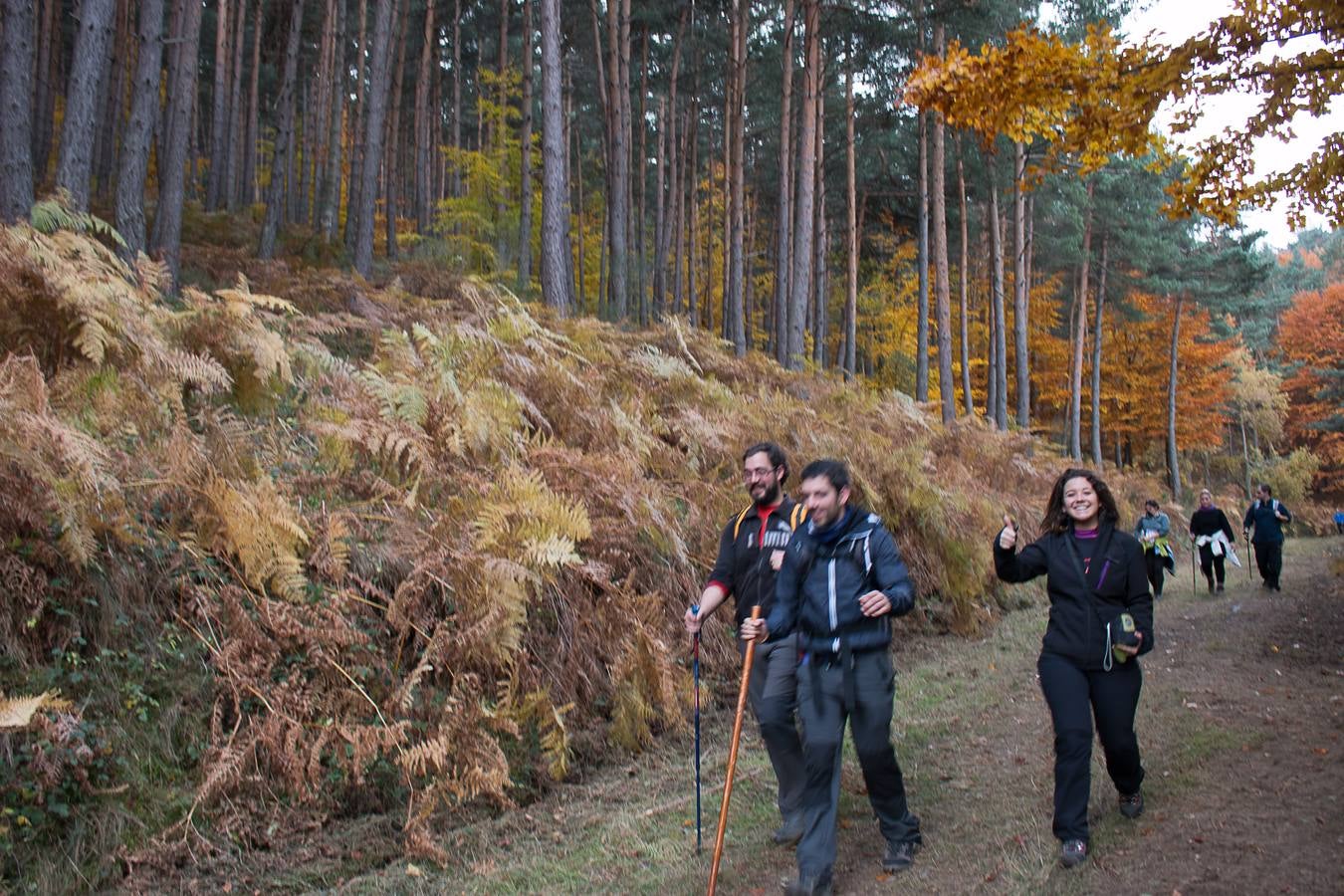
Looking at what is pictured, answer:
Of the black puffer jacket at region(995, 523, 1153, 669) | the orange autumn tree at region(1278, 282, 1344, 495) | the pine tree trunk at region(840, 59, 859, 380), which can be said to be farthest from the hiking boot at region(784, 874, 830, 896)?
the orange autumn tree at region(1278, 282, 1344, 495)

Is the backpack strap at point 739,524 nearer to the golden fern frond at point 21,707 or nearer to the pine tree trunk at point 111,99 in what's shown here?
the golden fern frond at point 21,707

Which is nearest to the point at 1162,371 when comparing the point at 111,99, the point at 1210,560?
the point at 1210,560

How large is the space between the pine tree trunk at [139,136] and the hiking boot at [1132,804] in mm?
10745

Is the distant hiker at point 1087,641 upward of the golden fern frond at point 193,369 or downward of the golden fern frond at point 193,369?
downward

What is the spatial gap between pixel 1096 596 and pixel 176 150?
44.1 ft

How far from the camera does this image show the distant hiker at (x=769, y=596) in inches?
194

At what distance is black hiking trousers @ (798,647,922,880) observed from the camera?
4.45 meters

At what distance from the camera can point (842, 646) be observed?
4527 mm

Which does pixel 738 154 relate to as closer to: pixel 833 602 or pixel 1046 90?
pixel 1046 90

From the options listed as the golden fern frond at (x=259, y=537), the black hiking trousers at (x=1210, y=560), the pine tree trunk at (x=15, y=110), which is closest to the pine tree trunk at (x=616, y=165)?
the pine tree trunk at (x=15, y=110)

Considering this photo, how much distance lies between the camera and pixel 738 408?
11.4 m

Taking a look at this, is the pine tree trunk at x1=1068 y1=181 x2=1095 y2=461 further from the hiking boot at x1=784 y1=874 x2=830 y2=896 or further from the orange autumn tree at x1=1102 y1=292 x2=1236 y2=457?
the hiking boot at x1=784 y1=874 x2=830 y2=896

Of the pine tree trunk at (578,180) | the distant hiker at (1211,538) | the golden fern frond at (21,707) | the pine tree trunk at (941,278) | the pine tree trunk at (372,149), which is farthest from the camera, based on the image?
the pine tree trunk at (578,180)

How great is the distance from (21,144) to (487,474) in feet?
19.7
